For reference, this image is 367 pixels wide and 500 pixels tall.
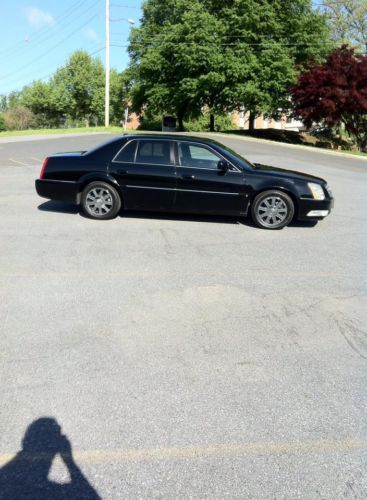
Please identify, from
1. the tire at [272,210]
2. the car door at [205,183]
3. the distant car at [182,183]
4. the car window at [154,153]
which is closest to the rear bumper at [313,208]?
the distant car at [182,183]

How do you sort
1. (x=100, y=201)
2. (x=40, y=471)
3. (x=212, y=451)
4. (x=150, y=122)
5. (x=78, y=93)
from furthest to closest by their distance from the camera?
(x=78, y=93)
(x=150, y=122)
(x=100, y=201)
(x=212, y=451)
(x=40, y=471)

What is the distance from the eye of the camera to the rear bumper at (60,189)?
775 cm

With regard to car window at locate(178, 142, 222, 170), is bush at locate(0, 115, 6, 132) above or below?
above

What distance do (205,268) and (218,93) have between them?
37.0 meters

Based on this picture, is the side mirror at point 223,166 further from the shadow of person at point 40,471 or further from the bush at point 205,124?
the bush at point 205,124

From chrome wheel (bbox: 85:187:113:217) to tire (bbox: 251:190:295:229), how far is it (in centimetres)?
252

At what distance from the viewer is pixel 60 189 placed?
780 centimetres

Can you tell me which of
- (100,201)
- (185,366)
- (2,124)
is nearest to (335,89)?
(100,201)

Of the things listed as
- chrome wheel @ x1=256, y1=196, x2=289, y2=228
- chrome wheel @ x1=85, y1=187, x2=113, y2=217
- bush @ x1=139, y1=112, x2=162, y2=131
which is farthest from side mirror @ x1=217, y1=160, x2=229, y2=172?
bush @ x1=139, y1=112, x2=162, y2=131

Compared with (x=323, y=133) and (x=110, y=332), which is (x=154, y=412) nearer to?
(x=110, y=332)

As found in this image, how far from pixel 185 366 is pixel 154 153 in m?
5.00

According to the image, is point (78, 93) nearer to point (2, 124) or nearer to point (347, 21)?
point (2, 124)

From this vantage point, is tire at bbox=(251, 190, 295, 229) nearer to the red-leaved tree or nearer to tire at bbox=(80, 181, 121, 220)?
tire at bbox=(80, 181, 121, 220)

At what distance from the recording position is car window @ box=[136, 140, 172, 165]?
761 centimetres
